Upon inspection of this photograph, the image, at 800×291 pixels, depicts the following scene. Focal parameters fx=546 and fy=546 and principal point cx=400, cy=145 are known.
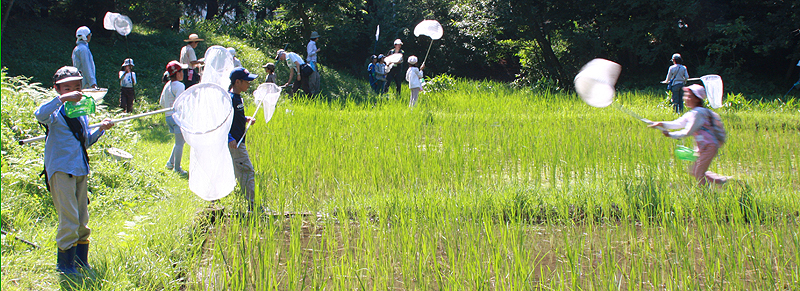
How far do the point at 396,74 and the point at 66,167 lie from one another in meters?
9.10

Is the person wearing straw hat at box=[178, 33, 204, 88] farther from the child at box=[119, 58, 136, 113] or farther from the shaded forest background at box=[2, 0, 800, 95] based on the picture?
→ the shaded forest background at box=[2, 0, 800, 95]

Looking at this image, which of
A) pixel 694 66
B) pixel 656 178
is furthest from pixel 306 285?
pixel 694 66

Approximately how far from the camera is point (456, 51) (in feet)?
58.0

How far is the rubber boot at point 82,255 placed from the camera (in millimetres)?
2812

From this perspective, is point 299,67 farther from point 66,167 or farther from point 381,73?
point 66,167

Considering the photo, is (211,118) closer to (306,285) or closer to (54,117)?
(54,117)

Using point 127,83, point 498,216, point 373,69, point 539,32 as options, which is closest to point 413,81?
point 373,69

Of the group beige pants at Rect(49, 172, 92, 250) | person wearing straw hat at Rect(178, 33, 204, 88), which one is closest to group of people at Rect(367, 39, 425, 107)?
person wearing straw hat at Rect(178, 33, 204, 88)

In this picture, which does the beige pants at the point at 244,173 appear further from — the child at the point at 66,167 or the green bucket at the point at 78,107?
the green bucket at the point at 78,107

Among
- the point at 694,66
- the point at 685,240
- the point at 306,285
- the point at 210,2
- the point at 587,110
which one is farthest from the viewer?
the point at 210,2

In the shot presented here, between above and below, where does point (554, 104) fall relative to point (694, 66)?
below

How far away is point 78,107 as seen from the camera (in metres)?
2.58

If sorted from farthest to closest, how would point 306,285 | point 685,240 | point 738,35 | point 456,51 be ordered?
point 456,51
point 738,35
point 685,240
point 306,285

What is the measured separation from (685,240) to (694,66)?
40.9 feet
